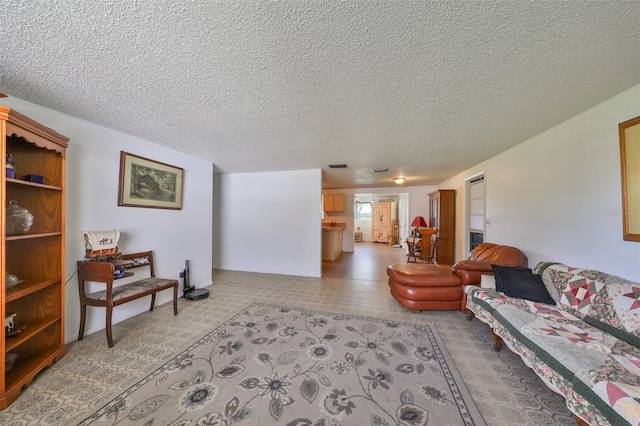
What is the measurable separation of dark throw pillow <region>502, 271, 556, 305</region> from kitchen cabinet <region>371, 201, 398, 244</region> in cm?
734

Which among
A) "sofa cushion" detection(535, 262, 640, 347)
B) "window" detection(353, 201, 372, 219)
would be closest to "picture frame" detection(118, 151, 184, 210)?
"sofa cushion" detection(535, 262, 640, 347)

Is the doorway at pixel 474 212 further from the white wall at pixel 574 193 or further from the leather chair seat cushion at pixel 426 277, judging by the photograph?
the leather chair seat cushion at pixel 426 277

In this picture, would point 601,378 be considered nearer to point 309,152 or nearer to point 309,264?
point 309,152

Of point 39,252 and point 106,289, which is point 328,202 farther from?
point 39,252

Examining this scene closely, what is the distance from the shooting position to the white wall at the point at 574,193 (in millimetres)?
1698

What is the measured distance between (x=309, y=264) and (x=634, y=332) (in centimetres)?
386

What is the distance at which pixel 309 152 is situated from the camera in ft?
10.6

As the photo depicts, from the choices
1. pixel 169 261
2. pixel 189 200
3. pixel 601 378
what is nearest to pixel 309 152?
pixel 189 200

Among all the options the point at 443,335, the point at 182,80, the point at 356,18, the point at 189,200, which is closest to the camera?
the point at 356,18

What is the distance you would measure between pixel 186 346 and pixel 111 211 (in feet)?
5.98

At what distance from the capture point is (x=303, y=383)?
Result: 1.52 meters

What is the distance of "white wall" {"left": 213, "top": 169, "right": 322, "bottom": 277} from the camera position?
441cm

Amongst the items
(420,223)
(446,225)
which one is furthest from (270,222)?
(446,225)

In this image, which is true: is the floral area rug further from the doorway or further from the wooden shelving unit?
the doorway
